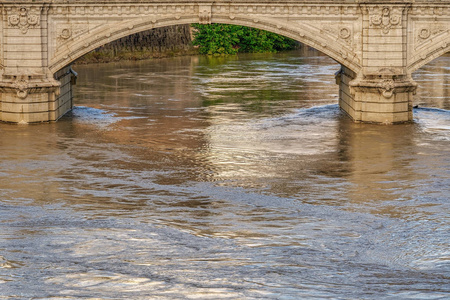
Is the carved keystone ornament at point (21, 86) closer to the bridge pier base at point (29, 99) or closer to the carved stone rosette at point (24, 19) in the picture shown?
the bridge pier base at point (29, 99)

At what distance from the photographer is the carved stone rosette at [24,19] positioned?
31.1 meters

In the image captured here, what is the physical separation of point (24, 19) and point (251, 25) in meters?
8.38

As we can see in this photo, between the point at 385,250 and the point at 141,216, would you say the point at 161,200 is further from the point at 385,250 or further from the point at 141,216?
the point at 385,250

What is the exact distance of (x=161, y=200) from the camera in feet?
67.0

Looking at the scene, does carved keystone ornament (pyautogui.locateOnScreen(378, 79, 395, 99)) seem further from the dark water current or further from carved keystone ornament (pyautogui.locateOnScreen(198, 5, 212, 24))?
carved keystone ornament (pyautogui.locateOnScreen(198, 5, 212, 24))

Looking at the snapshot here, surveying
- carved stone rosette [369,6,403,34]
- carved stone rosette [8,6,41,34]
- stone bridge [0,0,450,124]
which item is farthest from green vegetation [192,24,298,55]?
carved stone rosette [8,6,41,34]

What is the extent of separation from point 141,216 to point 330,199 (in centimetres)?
478

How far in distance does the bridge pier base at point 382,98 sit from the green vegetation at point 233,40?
162 feet

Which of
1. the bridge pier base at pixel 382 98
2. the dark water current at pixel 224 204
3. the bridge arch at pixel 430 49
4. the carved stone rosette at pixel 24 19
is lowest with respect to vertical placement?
the dark water current at pixel 224 204

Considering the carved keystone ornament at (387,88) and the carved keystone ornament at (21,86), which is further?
the carved keystone ornament at (387,88)

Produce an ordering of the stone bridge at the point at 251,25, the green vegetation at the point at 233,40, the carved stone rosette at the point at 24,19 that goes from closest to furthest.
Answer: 1. the carved stone rosette at the point at 24,19
2. the stone bridge at the point at 251,25
3. the green vegetation at the point at 233,40

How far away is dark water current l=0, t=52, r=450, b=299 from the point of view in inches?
552

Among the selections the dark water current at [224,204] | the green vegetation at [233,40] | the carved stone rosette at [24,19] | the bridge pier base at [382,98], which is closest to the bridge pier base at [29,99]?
the dark water current at [224,204]

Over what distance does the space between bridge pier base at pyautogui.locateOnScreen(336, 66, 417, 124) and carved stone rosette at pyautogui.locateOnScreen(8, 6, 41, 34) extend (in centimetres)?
1195
